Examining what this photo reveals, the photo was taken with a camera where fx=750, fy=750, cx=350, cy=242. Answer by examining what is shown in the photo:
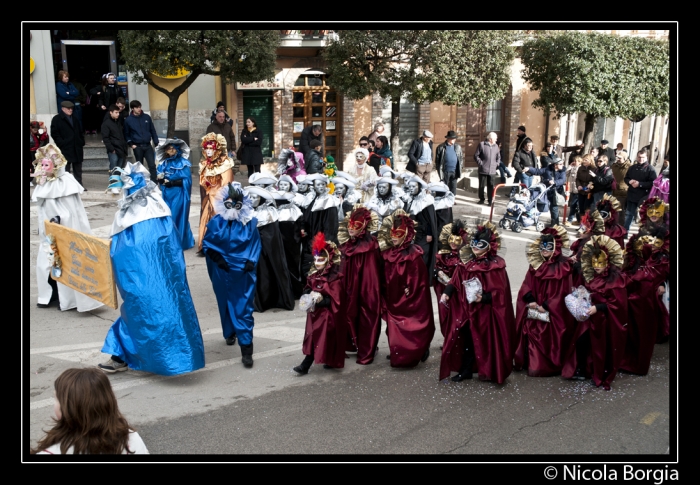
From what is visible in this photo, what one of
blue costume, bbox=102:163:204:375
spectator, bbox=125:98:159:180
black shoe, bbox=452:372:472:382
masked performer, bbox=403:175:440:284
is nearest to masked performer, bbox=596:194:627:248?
masked performer, bbox=403:175:440:284

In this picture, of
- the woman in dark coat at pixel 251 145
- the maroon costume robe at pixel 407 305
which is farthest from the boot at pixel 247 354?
the woman in dark coat at pixel 251 145

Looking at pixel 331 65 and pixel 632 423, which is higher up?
pixel 331 65

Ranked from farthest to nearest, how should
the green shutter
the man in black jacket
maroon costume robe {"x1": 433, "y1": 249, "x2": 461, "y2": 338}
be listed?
the green shutter < the man in black jacket < maroon costume robe {"x1": 433, "y1": 249, "x2": 461, "y2": 338}

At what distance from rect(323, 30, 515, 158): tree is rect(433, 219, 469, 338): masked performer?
8.72m

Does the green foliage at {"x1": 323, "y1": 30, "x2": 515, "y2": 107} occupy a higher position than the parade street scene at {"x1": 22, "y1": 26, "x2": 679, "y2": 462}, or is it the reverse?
the green foliage at {"x1": 323, "y1": 30, "x2": 515, "y2": 107}

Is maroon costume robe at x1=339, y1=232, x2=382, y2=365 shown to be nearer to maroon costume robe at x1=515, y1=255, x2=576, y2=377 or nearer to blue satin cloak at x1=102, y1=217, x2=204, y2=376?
maroon costume robe at x1=515, y1=255, x2=576, y2=377

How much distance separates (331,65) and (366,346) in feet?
32.1

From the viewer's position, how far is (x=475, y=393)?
22.7 ft

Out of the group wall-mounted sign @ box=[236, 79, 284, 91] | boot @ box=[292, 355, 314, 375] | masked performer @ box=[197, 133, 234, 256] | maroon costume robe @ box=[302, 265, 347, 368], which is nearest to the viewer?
maroon costume robe @ box=[302, 265, 347, 368]

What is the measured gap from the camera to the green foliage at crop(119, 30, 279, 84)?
14773mm

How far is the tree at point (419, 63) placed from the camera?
50.9ft

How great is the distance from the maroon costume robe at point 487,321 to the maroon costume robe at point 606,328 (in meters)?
0.71
